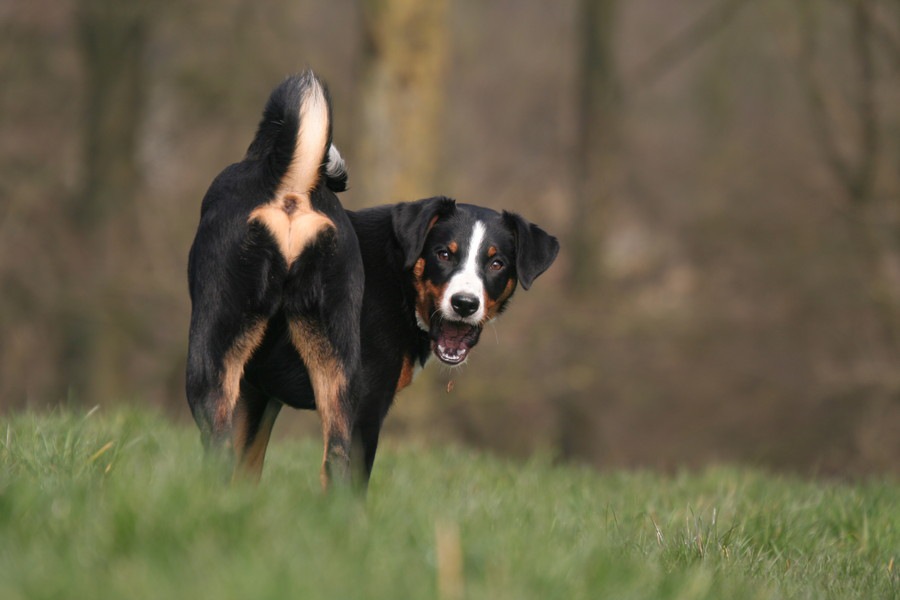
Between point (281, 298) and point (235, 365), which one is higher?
point (281, 298)

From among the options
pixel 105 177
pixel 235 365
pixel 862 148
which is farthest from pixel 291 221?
pixel 862 148

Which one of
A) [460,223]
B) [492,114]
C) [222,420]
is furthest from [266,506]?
[492,114]

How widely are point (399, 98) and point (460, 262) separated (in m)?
6.68

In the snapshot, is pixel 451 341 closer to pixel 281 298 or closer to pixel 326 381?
pixel 326 381

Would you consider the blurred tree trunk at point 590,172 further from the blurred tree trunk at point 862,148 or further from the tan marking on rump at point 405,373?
the tan marking on rump at point 405,373

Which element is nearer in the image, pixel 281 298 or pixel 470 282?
pixel 281 298

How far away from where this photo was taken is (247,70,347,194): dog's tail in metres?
4.40

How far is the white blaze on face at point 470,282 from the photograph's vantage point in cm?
532

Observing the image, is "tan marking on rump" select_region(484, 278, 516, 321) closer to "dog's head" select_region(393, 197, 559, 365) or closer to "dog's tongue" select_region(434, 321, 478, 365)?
"dog's head" select_region(393, 197, 559, 365)

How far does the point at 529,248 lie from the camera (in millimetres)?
5773

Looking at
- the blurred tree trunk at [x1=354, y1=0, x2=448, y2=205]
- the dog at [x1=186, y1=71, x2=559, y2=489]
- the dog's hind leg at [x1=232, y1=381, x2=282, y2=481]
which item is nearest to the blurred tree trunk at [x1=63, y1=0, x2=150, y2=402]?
the blurred tree trunk at [x1=354, y1=0, x2=448, y2=205]

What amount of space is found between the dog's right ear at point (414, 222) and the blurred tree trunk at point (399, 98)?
20.3 ft

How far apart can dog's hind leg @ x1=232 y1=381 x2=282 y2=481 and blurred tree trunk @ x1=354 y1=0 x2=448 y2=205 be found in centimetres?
691

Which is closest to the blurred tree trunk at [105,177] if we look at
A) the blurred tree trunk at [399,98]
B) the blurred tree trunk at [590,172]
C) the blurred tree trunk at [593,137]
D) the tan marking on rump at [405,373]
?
the blurred tree trunk at [399,98]
